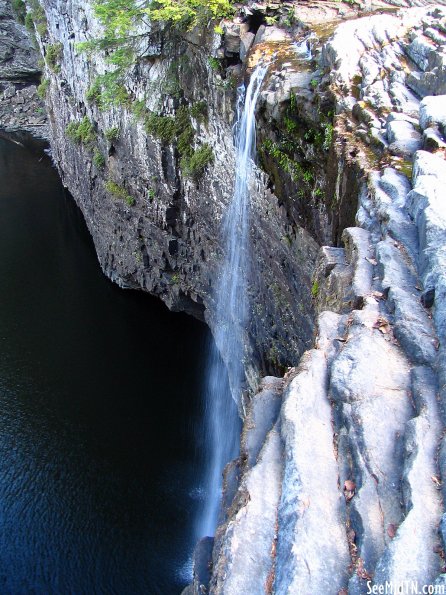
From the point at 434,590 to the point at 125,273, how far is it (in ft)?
66.4

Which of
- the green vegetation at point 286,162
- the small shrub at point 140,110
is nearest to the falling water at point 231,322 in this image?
the green vegetation at point 286,162

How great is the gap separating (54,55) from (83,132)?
6.92 metres

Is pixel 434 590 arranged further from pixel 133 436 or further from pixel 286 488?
pixel 133 436

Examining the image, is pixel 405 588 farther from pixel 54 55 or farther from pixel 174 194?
pixel 54 55

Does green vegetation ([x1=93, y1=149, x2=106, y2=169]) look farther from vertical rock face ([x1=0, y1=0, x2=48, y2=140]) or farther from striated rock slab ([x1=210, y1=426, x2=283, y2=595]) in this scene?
vertical rock face ([x1=0, y1=0, x2=48, y2=140])

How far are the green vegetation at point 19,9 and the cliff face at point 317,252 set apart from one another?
19.8m

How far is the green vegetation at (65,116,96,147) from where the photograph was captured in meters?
23.9

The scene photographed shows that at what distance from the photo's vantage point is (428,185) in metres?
7.15

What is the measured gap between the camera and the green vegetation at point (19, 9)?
38.5 meters

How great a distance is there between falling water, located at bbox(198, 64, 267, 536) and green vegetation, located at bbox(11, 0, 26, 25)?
1328 inches

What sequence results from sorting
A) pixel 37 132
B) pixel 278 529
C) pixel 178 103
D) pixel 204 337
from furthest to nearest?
1. pixel 37 132
2. pixel 204 337
3. pixel 178 103
4. pixel 278 529

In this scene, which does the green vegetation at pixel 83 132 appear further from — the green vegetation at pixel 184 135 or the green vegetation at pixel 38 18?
the green vegetation at pixel 38 18

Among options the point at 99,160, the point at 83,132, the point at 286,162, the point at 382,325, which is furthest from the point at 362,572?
the point at 83,132

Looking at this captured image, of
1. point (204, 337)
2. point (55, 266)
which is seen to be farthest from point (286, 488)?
point (55, 266)
